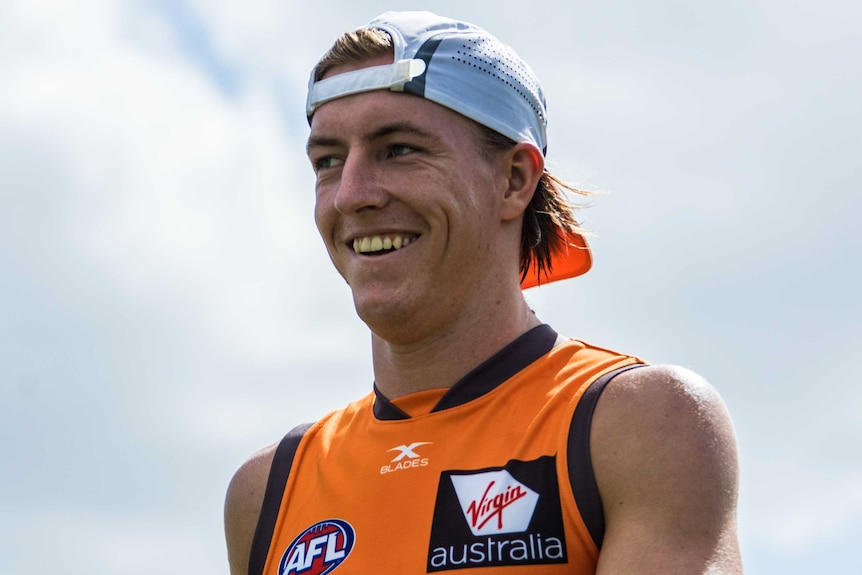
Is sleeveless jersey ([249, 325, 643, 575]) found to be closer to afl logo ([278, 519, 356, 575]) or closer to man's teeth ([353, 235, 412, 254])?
afl logo ([278, 519, 356, 575])

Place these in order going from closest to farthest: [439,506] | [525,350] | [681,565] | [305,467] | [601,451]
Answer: [681,565] < [601,451] < [439,506] < [525,350] < [305,467]

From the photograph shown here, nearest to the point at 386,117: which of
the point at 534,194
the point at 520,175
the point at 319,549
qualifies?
the point at 520,175

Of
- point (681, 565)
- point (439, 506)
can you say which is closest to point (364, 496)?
point (439, 506)

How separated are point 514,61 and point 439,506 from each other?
86.6 inches

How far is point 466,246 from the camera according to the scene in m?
5.26

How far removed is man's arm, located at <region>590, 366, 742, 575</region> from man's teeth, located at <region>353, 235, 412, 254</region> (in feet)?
3.68

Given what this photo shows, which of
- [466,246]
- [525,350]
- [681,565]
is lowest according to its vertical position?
[681,565]

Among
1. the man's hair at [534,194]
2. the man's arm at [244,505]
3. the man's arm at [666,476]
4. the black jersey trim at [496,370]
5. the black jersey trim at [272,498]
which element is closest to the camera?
the man's arm at [666,476]

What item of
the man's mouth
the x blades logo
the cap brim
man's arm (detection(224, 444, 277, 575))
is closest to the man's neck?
the x blades logo

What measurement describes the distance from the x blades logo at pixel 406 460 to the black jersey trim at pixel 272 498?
25.2 inches

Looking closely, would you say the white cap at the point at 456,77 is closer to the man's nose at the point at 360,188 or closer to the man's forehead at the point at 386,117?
the man's forehead at the point at 386,117

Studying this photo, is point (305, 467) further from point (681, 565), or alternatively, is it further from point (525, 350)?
point (681, 565)

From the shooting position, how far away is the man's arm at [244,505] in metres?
5.73

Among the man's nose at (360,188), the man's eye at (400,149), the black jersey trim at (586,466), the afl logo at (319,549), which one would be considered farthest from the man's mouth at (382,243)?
the afl logo at (319,549)
